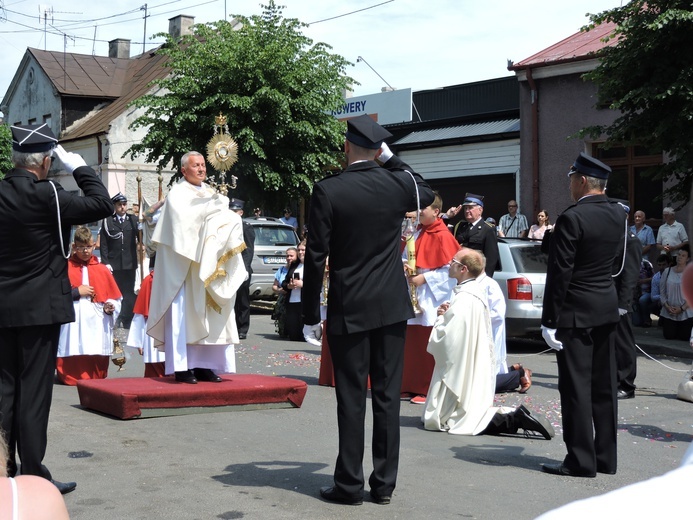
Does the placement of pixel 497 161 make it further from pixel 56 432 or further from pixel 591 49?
pixel 56 432

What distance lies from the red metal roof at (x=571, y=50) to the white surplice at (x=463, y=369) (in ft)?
51.8

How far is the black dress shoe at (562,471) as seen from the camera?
6164 millimetres

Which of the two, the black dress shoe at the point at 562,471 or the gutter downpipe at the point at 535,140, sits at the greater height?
the gutter downpipe at the point at 535,140

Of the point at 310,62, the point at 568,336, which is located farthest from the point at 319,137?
the point at 568,336

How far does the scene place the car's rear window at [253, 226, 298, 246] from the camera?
2047 cm

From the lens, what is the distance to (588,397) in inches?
245

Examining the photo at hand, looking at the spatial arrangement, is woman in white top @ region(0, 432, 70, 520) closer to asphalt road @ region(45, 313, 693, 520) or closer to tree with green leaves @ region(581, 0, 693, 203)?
asphalt road @ region(45, 313, 693, 520)

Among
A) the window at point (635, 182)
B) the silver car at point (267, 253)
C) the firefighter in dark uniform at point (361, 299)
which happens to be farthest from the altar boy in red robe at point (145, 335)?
the window at point (635, 182)

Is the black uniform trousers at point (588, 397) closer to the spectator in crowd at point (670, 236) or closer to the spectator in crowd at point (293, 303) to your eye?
the spectator in crowd at point (293, 303)

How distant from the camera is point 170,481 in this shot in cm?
591

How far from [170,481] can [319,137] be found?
73.9 feet

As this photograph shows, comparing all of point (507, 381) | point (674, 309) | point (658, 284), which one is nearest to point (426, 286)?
point (507, 381)

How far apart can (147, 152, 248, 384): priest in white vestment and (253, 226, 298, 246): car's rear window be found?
Result: 11826 millimetres

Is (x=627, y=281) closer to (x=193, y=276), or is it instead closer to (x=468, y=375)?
(x=468, y=375)
